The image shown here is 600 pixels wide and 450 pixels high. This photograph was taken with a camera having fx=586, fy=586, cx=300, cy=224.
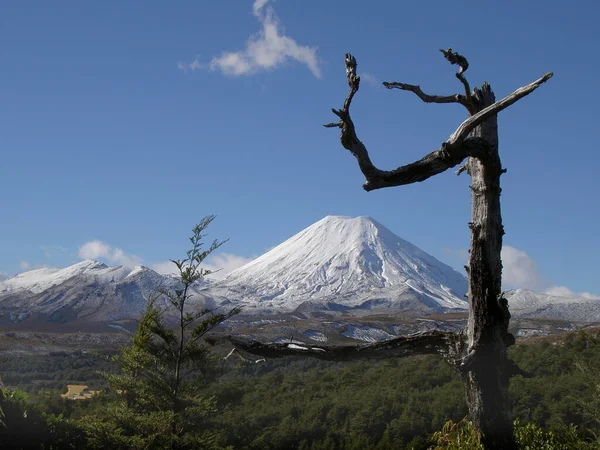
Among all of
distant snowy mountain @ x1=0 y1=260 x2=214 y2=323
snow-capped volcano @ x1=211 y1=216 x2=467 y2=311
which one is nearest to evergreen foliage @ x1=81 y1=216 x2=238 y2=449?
distant snowy mountain @ x1=0 y1=260 x2=214 y2=323

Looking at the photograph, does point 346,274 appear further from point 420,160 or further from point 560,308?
point 420,160

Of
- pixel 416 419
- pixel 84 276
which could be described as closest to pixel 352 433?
pixel 416 419

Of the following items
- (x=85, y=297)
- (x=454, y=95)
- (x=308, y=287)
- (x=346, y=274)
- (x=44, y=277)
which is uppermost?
(x=346, y=274)

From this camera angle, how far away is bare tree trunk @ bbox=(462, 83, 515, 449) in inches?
142

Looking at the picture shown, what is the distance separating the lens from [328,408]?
1847 cm

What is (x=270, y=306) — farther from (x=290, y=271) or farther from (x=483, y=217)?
(x=483, y=217)

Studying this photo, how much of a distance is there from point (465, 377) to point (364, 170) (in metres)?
1.44

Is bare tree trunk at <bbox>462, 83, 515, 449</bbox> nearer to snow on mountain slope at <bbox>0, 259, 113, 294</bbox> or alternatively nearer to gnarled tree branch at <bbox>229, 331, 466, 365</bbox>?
gnarled tree branch at <bbox>229, 331, 466, 365</bbox>

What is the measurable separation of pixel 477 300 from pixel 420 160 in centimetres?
95

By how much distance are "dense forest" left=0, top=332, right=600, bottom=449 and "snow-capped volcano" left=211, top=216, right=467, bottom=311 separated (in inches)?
2345

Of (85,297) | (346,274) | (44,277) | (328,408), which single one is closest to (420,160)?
(328,408)

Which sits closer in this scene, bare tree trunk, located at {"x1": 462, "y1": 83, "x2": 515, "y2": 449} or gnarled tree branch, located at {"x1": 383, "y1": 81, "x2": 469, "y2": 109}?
bare tree trunk, located at {"x1": 462, "y1": 83, "x2": 515, "y2": 449}

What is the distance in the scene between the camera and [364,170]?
11.9ft

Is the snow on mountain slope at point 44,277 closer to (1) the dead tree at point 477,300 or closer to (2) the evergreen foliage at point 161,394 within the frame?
(2) the evergreen foliage at point 161,394
